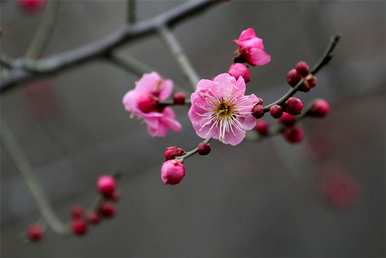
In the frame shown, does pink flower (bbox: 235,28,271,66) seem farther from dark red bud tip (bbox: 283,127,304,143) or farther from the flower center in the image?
dark red bud tip (bbox: 283,127,304,143)

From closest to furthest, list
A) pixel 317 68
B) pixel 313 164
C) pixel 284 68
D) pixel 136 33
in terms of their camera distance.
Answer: pixel 317 68
pixel 136 33
pixel 313 164
pixel 284 68

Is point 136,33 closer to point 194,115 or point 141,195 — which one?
point 194,115

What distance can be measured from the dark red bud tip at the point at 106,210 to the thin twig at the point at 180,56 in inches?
21.4

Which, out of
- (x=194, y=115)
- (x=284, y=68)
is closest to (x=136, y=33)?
(x=194, y=115)

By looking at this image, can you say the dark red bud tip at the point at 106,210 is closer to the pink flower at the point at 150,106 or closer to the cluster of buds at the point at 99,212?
the cluster of buds at the point at 99,212

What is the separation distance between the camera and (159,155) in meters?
2.68

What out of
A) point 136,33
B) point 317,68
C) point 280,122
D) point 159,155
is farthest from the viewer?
point 159,155

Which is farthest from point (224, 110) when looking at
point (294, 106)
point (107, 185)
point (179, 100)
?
point (107, 185)

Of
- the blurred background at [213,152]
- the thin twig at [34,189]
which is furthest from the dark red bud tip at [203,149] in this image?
the blurred background at [213,152]

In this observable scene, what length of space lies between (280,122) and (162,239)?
11.4 ft

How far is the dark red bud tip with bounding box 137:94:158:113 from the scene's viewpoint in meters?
1.07

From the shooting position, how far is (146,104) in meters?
1.08

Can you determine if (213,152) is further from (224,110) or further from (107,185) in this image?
(224,110)

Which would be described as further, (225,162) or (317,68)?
(225,162)
